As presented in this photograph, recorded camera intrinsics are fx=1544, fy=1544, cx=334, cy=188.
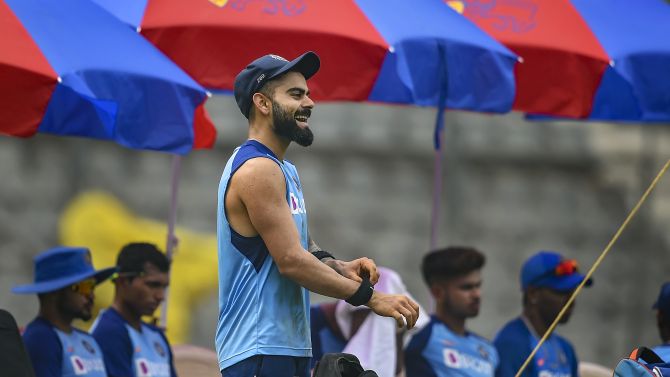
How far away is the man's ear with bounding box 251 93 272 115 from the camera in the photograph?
16.5 feet

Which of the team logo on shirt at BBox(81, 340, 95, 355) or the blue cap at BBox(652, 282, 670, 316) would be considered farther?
the blue cap at BBox(652, 282, 670, 316)

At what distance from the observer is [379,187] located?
14508 millimetres

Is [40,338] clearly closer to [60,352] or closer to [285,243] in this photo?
[60,352]

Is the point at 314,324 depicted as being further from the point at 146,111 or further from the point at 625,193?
the point at 625,193

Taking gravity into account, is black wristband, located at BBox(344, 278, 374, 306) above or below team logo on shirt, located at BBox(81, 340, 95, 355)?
above

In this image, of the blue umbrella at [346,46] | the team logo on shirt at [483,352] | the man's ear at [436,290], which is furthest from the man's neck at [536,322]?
the blue umbrella at [346,46]

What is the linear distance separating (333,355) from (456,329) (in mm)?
3035

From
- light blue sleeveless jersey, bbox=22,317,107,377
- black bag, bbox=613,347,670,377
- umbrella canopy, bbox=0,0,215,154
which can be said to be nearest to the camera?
black bag, bbox=613,347,670,377

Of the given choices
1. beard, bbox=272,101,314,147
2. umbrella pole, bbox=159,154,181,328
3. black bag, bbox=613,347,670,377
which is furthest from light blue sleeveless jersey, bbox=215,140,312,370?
umbrella pole, bbox=159,154,181,328

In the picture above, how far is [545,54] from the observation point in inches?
297

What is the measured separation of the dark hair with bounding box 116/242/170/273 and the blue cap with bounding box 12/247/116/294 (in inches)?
7.7

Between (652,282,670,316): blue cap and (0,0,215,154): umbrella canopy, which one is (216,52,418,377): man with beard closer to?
(0,0,215,154): umbrella canopy

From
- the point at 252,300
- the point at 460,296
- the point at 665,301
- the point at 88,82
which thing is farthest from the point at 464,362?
the point at 252,300

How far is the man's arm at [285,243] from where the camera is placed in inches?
188
